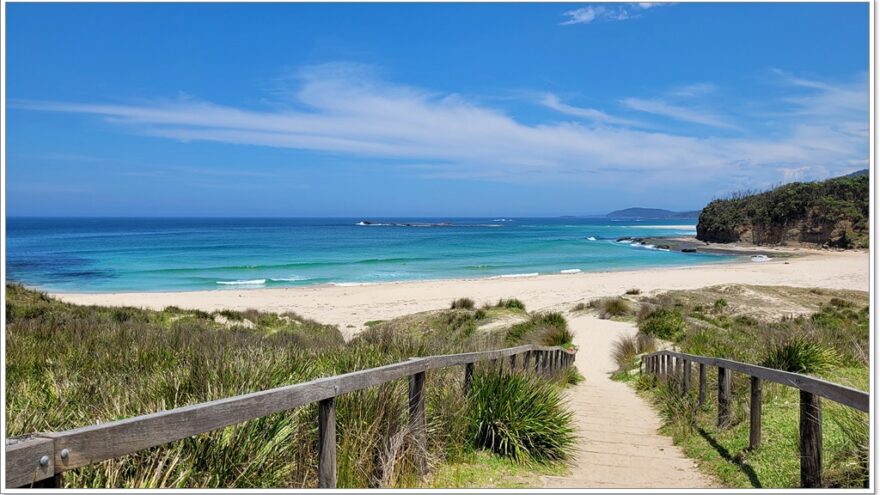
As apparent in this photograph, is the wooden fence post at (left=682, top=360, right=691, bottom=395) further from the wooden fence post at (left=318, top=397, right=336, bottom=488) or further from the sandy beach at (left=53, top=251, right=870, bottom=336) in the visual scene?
the sandy beach at (left=53, top=251, right=870, bottom=336)

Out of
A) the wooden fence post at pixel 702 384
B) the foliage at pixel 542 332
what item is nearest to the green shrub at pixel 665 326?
the foliage at pixel 542 332

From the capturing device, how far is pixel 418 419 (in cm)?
546

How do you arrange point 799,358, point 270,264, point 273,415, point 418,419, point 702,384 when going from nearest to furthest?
point 273,415 → point 418,419 → point 702,384 → point 799,358 → point 270,264

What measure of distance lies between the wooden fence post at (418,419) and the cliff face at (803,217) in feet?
282

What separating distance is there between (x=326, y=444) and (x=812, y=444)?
379 centimetres

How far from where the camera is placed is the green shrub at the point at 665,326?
1944 cm

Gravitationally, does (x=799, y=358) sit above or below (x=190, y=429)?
below

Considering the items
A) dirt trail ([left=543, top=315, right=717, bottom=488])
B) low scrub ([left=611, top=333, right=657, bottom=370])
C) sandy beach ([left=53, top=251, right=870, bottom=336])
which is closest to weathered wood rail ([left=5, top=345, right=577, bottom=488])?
dirt trail ([left=543, top=315, right=717, bottom=488])

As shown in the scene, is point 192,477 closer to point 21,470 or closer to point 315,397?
point 315,397

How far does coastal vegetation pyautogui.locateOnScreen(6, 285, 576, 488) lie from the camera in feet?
12.9

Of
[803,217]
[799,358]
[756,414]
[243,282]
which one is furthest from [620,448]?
[803,217]

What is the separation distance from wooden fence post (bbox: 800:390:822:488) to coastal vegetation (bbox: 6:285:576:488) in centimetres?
212

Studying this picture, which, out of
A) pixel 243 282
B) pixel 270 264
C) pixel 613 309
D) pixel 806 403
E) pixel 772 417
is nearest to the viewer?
pixel 806 403

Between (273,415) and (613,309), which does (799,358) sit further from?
(613,309)
